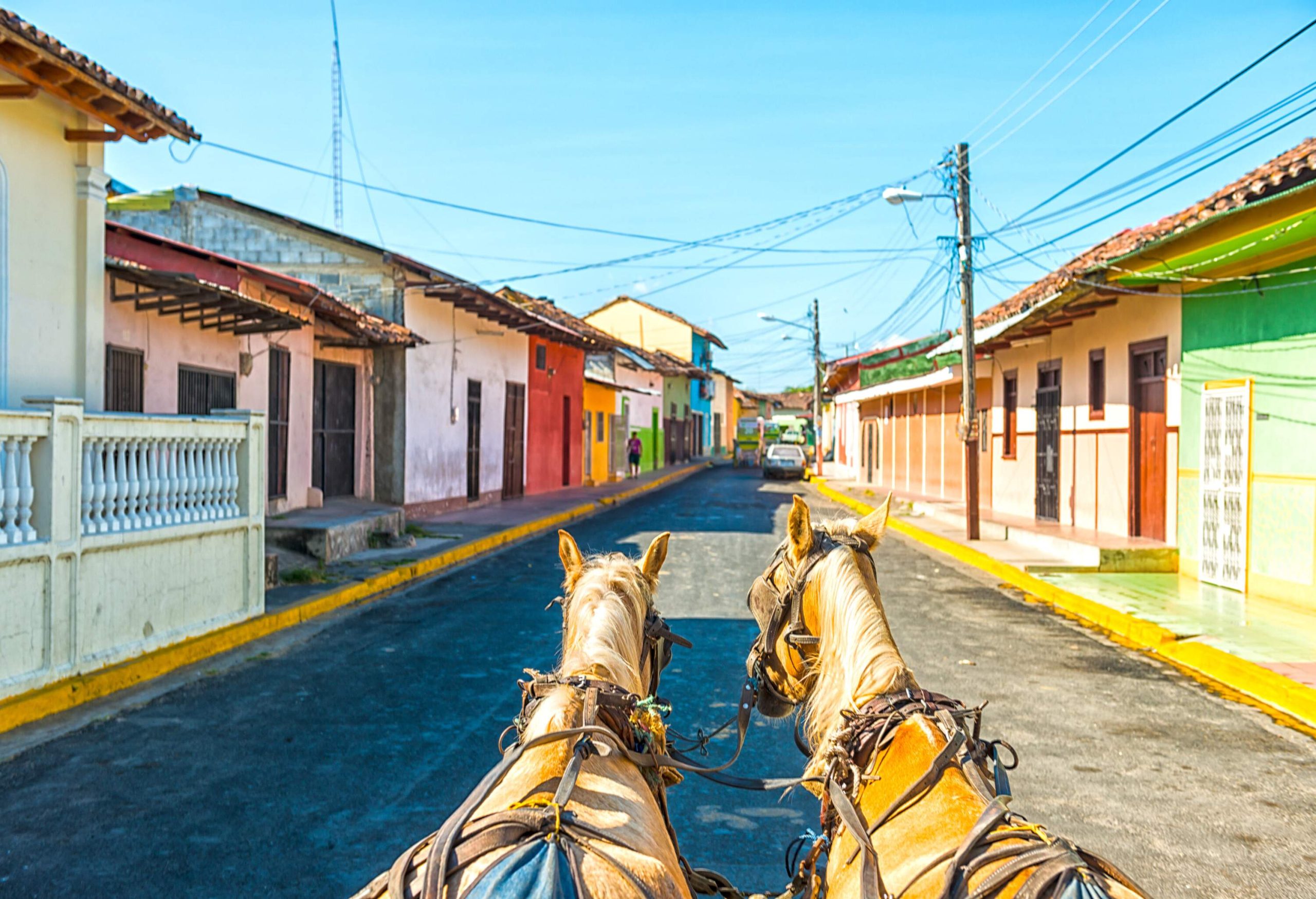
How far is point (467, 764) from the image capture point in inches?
193

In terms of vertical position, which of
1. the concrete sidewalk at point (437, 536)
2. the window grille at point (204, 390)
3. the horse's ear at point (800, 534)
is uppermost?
the window grille at point (204, 390)

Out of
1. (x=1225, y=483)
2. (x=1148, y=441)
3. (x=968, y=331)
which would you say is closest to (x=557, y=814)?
(x=1225, y=483)

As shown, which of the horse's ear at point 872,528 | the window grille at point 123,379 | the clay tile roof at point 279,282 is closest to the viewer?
the horse's ear at point 872,528

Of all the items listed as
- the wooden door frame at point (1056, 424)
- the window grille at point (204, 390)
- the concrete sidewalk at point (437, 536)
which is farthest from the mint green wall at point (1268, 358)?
the window grille at point (204, 390)

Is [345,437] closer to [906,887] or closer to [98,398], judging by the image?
[98,398]

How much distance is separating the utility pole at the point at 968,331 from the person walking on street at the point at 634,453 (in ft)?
71.7

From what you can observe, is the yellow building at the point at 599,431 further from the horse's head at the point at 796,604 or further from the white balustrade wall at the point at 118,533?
the horse's head at the point at 796,604

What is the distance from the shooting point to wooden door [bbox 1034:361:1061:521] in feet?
53.5

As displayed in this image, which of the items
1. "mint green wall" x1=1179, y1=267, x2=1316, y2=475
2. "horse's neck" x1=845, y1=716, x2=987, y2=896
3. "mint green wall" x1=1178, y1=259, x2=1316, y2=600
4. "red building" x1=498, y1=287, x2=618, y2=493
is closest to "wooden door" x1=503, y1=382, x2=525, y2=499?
"red building" x1=498, y1=287, x2=618, y2=493

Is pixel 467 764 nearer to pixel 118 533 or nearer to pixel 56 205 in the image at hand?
pixel 118 533

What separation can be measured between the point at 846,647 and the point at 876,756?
44cm

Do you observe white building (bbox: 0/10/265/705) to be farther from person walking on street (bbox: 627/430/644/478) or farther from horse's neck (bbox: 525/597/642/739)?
person walking on street (bbox: 627/430/644/478)

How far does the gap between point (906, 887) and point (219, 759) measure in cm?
429

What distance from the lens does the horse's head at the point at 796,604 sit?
315 cm
